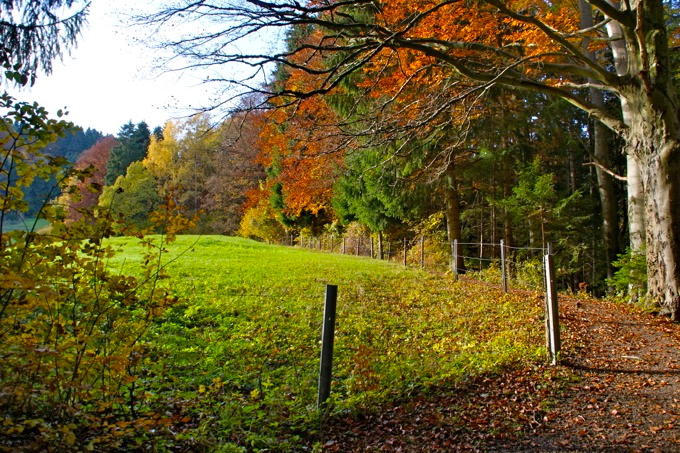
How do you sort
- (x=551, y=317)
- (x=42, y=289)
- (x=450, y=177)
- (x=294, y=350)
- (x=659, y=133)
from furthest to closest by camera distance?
1. (x=450, y=177)
2. (x=659, y=133)
3. (x=294, y=350)
4. (x=551, y=317)
5. (x=42, y=289)

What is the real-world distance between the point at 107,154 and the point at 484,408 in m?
56.4

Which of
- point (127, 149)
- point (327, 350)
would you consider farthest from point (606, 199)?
point (127, 149)

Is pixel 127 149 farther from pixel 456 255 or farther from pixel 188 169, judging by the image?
pixel 456 255

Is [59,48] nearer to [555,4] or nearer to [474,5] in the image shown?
[474,5]

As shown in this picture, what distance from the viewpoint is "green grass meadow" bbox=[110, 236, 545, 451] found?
4543 mm

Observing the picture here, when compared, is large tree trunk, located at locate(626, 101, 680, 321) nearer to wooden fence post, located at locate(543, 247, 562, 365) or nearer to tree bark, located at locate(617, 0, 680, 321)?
tree bark, located at locate(617, 0, 680, 321)

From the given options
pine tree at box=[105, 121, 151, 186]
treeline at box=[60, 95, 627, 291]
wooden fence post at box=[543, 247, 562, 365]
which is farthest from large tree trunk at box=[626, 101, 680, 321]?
pine tree at box=[105, 121, 151, 186]

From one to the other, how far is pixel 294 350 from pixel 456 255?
31.2 feet

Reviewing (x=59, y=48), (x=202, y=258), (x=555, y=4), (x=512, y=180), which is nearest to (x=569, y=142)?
(x=512, y=180)

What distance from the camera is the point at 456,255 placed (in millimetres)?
15414

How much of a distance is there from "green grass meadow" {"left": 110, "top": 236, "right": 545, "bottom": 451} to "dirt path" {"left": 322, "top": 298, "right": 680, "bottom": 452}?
333 millimetres

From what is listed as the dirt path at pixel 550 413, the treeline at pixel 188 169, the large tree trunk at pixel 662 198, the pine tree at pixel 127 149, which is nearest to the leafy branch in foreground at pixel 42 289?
the dirt path at pixel 550 413

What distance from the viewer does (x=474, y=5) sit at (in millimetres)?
12094

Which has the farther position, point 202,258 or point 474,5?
point 202,258
